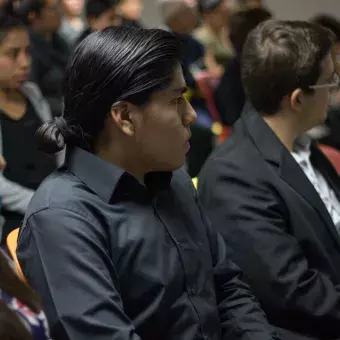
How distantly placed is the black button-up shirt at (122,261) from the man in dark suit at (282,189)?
0.57 ft

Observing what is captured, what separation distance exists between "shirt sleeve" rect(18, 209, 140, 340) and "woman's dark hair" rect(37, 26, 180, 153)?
19 cm

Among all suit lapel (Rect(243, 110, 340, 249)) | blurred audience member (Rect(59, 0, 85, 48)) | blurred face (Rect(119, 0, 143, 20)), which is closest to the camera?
suit lapel (Rect(243, 110, 340, 249))

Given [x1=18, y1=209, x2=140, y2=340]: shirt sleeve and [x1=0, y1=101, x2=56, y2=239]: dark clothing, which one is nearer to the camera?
[x1=18, y1=209, x2=140, y2=340]: shirt sleeve

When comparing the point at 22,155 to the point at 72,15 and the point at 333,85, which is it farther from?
the point at 72,15

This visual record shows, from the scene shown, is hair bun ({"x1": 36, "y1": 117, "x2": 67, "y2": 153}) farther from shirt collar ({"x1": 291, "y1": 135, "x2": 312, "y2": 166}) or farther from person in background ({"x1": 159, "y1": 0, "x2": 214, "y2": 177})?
person in background ({"x1": 159, "y1": 0, "x2": 214, "y2": 177})

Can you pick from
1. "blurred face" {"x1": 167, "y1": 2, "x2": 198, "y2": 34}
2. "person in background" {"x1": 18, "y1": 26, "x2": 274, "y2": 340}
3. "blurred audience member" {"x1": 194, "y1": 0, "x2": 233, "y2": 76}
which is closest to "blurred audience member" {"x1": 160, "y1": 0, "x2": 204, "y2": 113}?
"blurred face" {"x1": 167, "y1": 2, "x2": 198, "y2": 34}

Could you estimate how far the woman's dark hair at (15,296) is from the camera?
2.77 ft

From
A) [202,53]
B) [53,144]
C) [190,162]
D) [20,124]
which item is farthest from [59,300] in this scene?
[202,53]

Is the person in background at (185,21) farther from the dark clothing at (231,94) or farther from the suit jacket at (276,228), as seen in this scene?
the suit jacket at (276,228)

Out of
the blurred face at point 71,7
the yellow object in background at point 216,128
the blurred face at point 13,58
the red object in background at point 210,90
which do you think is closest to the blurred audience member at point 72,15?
the blurred face at point 71,7

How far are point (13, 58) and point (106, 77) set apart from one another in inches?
50.5

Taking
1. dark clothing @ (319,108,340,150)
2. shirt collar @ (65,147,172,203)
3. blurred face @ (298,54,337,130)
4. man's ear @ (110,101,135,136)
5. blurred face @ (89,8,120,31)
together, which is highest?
man's ear @ (110,101,135,136)

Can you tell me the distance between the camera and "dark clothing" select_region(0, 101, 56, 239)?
92.5 inches

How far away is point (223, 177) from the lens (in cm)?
168
